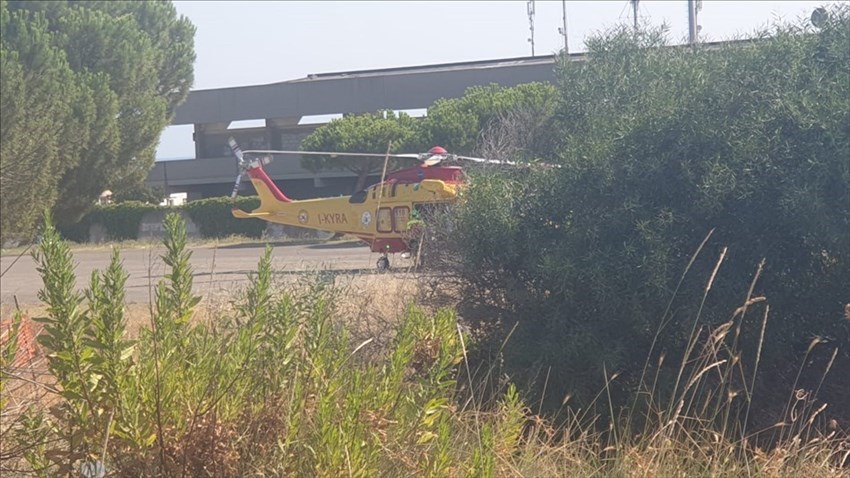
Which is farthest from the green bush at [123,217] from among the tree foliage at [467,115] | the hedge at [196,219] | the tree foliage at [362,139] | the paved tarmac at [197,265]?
the tree foliage at [467,115]

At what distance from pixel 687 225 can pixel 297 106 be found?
38.6 meters

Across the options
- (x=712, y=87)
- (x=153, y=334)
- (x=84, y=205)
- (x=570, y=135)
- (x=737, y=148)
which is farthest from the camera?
(x=84, y=205)

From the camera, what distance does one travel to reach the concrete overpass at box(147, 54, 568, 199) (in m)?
44.5

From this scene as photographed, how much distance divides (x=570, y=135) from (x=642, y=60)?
119 cm

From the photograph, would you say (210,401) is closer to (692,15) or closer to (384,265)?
(384,265)

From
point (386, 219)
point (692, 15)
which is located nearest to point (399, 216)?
point (386, 219)

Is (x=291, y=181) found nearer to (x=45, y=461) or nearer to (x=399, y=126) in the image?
(x=399, y=126)

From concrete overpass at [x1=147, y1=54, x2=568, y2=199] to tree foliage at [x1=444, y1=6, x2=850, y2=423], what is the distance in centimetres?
3257

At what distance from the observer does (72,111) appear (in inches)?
938

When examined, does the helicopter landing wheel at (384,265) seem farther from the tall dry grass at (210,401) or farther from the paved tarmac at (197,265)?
the tall dry grass at (210,401)

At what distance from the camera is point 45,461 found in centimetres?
334

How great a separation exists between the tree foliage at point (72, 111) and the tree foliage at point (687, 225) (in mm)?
11257

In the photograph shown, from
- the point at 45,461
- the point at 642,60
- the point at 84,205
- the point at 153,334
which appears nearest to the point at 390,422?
the point at 153,334

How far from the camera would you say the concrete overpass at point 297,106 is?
44.5m
